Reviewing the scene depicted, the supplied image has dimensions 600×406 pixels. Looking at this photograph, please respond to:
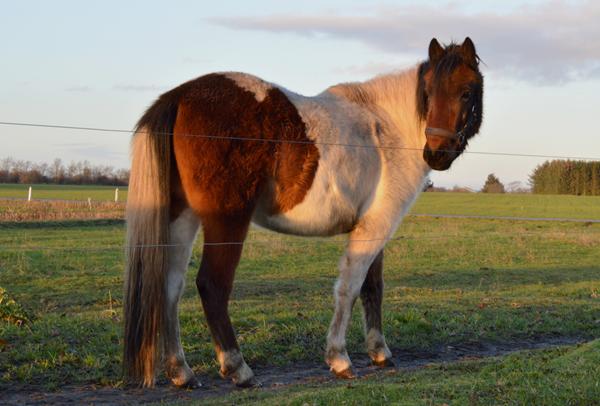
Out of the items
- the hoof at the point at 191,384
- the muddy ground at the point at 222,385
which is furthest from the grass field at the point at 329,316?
the hoof at the point at 191,384

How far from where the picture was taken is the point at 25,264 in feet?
48.5

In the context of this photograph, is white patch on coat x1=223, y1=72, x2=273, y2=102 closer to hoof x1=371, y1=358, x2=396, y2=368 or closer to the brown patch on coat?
the brown patch on coat

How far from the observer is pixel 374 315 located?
7059 mm

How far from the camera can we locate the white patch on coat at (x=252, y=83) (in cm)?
602

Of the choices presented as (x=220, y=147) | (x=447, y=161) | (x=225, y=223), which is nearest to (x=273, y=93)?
(x=220, y=147)

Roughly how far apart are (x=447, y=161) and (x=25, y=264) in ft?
35.4

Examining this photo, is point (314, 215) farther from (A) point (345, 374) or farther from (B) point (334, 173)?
(A) point (345, 374)

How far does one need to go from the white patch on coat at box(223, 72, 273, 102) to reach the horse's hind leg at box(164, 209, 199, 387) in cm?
111

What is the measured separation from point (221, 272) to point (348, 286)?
1255 millimetres

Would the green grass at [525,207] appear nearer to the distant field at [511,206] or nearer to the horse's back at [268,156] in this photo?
the distant field at [511,206]

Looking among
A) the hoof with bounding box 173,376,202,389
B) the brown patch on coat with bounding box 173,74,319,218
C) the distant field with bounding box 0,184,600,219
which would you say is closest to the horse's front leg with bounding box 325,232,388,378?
the brown patch on coat with bounding box 173,74,319,218

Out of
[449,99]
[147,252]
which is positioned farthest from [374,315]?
[147,252]

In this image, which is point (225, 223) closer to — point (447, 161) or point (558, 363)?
point (447, 161)

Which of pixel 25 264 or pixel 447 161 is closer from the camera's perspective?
pixel 447 161
